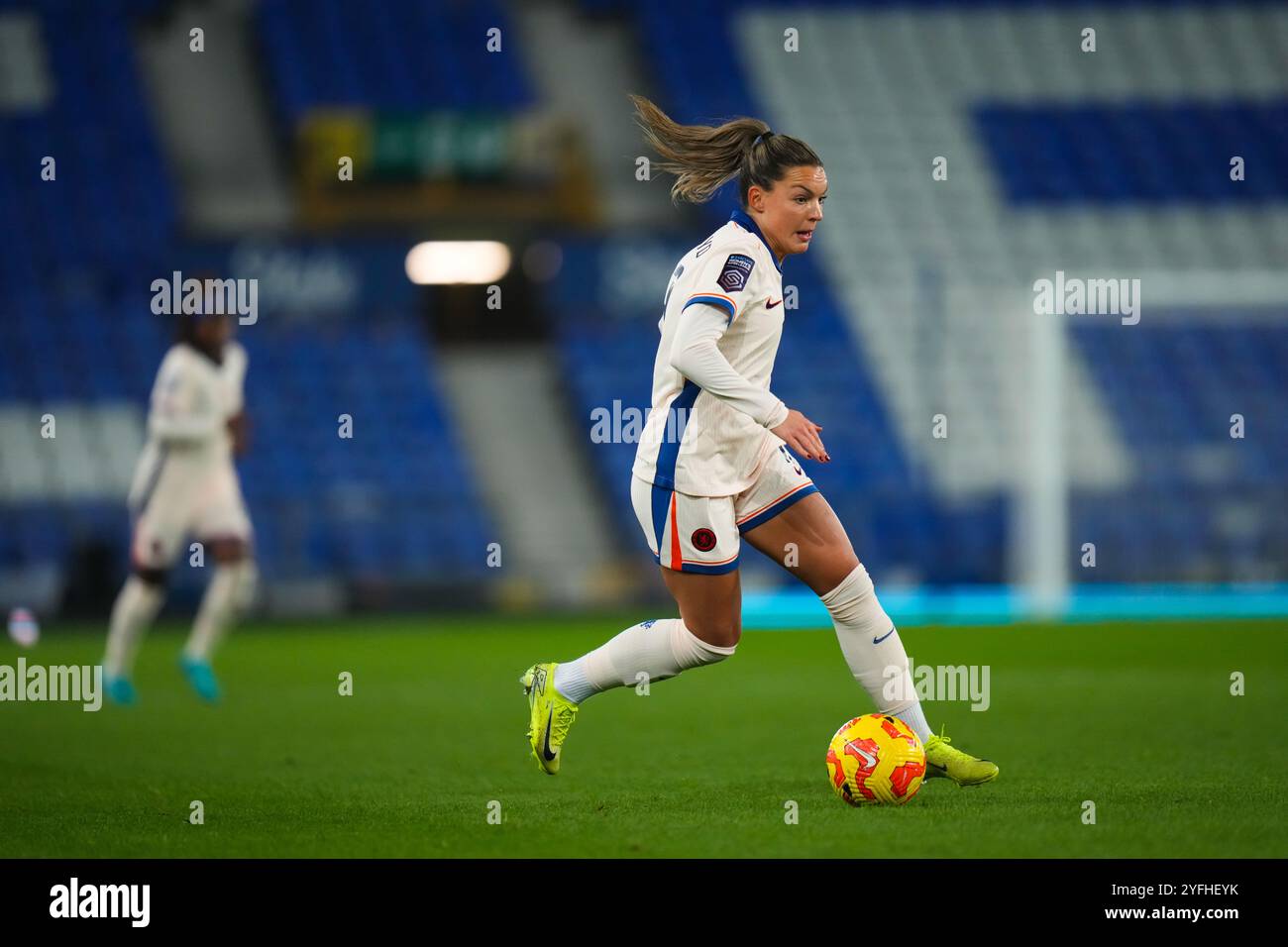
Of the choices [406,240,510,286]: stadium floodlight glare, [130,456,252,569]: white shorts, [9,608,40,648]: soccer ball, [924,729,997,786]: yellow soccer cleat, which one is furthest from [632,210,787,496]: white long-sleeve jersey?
[406,240,510,286]: stadium floodlight glare

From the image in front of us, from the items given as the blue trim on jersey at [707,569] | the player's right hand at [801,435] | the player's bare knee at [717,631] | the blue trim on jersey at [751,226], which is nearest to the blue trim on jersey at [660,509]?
the blue trim on jersey at [707,569]

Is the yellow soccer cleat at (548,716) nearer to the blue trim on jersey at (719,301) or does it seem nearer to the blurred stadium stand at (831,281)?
the blue trim on jersey at (719,301)

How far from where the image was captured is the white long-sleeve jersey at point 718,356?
573 centimetres

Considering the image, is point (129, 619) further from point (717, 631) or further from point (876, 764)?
point (876, 764)

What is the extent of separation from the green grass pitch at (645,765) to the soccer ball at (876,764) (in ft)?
0.37

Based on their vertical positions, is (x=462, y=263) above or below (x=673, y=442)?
above

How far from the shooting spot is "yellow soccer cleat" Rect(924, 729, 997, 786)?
19.4 feet

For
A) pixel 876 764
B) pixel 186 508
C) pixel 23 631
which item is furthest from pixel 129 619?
pixel 876 764

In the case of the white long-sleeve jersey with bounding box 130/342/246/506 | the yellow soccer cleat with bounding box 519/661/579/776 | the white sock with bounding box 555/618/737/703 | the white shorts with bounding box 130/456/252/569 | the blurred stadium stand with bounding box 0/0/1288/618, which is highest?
the blurred stadium stand with bounding box 0/0/1288/618

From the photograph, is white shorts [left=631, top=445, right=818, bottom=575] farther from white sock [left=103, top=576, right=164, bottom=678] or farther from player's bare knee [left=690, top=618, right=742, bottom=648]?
white sock [left=103, top=576, right=164, bottom=678]

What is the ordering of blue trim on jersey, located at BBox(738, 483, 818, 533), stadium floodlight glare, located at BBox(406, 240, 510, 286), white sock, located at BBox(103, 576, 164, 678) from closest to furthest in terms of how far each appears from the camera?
1. blue trim on jersey, located at BBox(738, 483, 818, 533)
2. white sock, located at BBox(103, 576, 164, 678)
3. stadium floodlight glare, located at BBox(406, 240, 510, 286)

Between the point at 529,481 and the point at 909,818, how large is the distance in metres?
14.8

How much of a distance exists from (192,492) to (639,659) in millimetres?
5144

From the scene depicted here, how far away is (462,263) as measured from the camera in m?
22.0
